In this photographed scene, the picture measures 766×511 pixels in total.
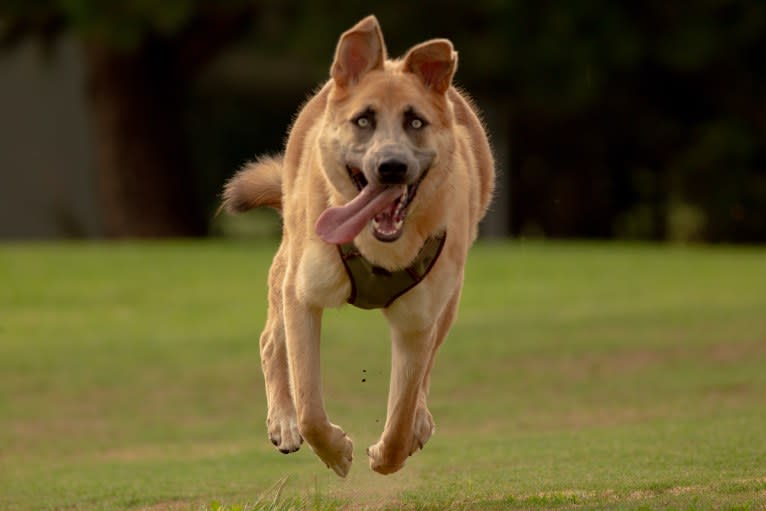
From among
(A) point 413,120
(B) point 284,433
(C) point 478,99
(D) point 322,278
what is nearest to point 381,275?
(D) point 322,278

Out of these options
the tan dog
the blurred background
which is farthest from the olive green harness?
the blurred background

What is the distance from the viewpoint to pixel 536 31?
25188 millimetres

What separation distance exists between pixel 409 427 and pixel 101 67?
67.5ft

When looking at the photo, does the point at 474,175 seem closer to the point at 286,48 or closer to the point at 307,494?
the point at 307,494

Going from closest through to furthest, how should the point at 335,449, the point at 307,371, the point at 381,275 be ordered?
the point at 381,275 < the point at 307,371 < the point at 335,449

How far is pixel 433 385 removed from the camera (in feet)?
48.4

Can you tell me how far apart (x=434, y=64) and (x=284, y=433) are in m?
2.02

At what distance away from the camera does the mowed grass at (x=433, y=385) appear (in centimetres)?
864

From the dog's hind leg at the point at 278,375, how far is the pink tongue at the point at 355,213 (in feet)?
4.54

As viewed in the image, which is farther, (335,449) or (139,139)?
(139,139)

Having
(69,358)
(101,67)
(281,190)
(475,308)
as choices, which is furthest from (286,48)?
(281,190)

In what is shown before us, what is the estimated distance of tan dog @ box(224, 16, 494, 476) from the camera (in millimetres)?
6516

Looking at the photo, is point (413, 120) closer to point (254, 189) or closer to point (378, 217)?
point (378, 217)

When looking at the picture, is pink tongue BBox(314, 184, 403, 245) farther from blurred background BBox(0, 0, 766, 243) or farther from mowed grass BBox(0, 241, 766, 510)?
blurred background BBox(0, 0, 766, 243)
